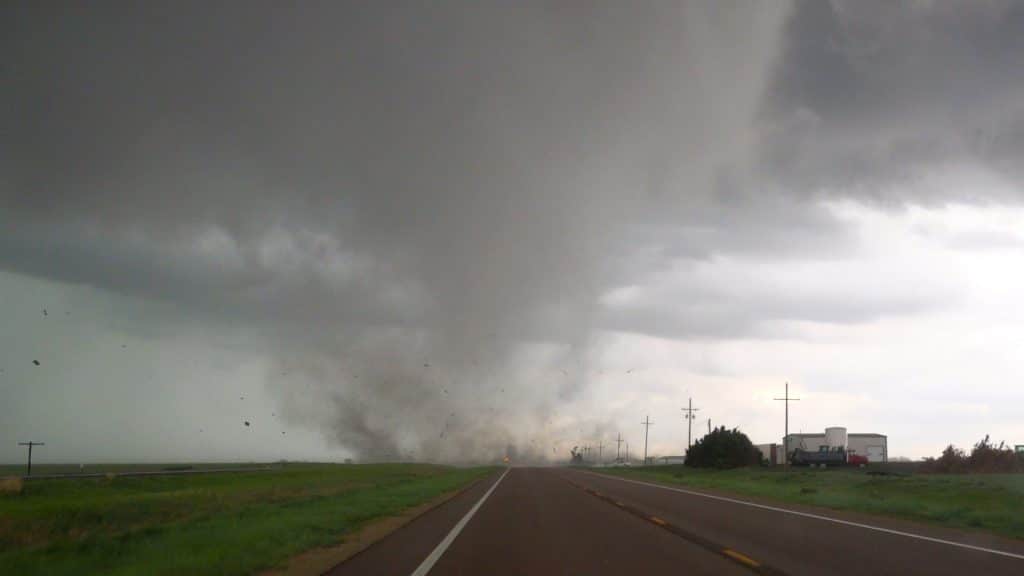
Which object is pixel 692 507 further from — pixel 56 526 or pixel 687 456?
pixel 687 456

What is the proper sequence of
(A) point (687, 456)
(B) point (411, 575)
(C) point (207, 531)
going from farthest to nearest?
(A) point (687, 456), (C) point (207, 531), (B) point (411, 575)

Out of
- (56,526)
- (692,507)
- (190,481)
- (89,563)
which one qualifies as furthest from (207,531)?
(190,481)

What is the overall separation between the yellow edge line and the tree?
9342 centimetres

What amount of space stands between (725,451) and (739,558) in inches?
→ 3804

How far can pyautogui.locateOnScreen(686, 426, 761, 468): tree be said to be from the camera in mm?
106562

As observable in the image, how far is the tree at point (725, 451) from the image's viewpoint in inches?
4195

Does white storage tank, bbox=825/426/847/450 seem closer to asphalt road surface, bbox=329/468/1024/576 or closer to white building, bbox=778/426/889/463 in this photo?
white building, bbox=778/426/889/463

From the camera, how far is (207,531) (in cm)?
2070

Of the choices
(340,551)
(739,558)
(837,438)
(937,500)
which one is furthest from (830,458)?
(340,551)

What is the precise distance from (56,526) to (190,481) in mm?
39442

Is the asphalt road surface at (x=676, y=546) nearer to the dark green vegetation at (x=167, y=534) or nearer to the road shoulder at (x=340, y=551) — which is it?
the road shoulder at (x=340, y=551)

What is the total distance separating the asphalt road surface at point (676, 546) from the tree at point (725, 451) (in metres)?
81.3

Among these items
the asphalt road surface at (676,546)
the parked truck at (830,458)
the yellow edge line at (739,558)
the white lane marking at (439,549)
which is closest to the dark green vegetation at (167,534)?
the asphalt road surface at (676,546)

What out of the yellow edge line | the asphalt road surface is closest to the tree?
the asphalt road surface
